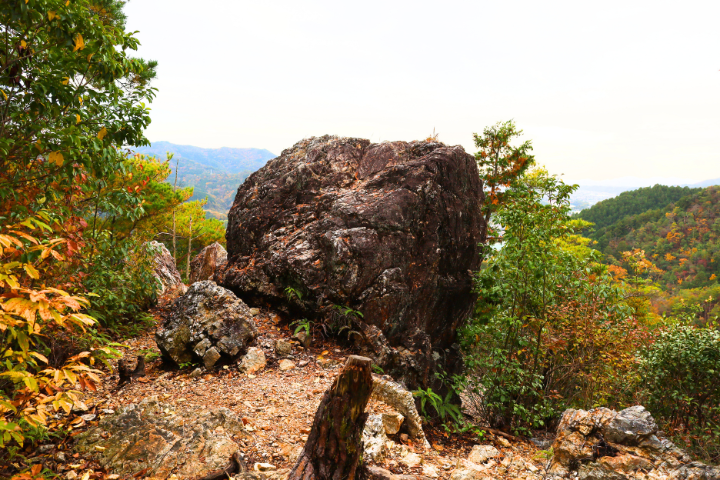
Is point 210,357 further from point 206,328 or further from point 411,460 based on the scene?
point 411,460

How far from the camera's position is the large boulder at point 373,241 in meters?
7.13

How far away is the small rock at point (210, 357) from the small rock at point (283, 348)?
1060mm

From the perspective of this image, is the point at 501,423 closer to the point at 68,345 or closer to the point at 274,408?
the point at 274,408

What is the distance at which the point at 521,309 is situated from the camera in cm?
692

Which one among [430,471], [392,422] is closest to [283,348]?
[392,422]

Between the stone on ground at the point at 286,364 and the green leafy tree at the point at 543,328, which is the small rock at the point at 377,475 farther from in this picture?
the green leafy tree at the point at 543,328

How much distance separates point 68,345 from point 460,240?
25.0 feet

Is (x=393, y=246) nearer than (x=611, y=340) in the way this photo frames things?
No

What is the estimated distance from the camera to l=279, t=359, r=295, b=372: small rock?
615 centimetres

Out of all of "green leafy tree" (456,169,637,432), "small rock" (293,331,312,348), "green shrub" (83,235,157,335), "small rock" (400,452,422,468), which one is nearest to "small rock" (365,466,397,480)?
"small rock" (400,452,422,468)

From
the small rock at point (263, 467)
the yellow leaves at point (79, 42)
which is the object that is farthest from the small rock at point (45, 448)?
the yellow leaves at point (79, 42)

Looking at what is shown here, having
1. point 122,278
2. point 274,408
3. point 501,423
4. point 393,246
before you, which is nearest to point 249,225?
point 122,278

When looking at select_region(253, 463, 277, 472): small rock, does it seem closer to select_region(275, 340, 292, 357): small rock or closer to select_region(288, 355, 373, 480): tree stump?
select_region(288, 355, 373, 480): tree stump

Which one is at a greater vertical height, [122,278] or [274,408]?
[122,278]
